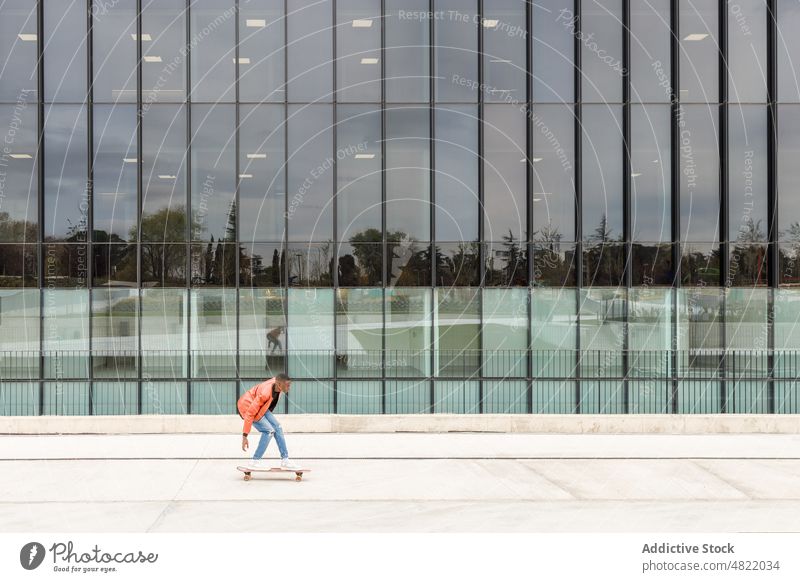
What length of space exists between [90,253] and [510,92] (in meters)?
9.68

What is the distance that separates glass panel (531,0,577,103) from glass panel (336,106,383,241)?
3723 mm

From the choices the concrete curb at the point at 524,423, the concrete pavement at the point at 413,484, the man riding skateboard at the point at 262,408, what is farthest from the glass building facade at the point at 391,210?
the man riding skateboard at the point at 262,408

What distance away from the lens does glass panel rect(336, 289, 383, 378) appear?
17000mm

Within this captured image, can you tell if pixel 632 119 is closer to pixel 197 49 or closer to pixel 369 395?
pixel 369 395

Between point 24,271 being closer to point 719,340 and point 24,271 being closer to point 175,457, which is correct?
point 175,457

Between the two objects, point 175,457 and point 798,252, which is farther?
point 798,252

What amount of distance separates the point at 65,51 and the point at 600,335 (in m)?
13.1

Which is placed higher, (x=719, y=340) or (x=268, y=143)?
(x=268, y=143)

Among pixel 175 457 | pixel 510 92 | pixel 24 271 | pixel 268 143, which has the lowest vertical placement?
pixel 175 457

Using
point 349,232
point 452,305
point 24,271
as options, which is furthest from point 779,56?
point 24,271

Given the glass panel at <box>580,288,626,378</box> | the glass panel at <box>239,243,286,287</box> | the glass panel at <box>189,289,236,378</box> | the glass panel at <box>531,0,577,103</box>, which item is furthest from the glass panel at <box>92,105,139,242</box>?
the glass panel at <box>580,288,626,378</box>

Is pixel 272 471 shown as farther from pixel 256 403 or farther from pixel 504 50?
pixel 504 50

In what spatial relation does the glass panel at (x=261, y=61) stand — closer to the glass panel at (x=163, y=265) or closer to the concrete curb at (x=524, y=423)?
the glass panel at (x=163, y=265)

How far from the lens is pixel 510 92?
1730 cm
